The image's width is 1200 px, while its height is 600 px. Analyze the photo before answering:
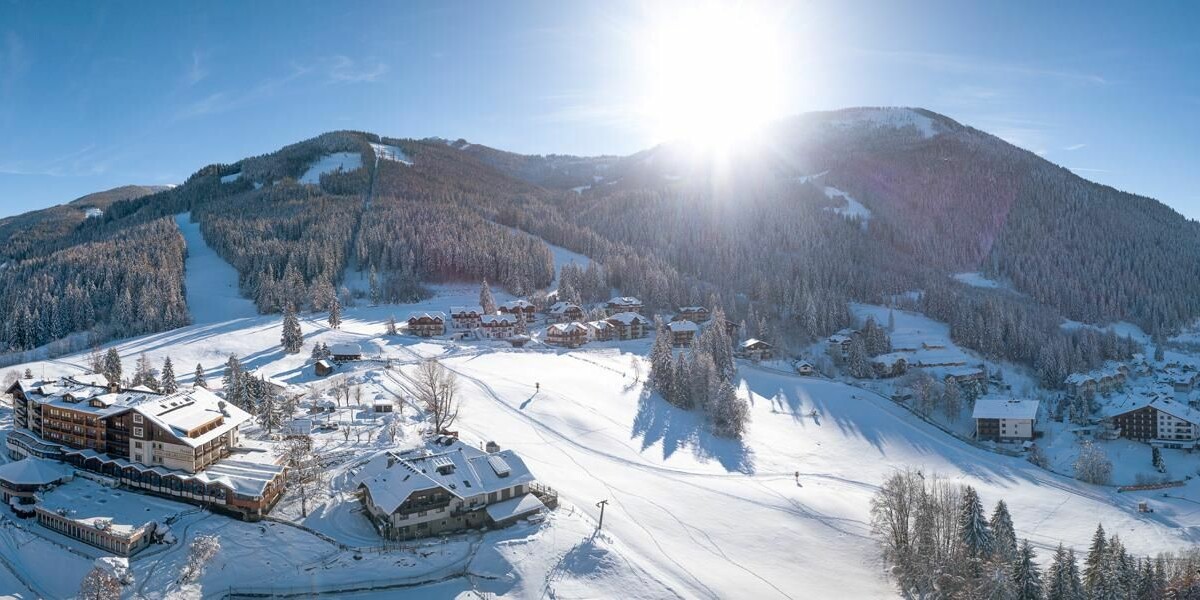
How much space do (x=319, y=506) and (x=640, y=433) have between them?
83.4 ft

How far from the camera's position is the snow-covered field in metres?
29.0

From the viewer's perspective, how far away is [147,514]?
32.1 metres

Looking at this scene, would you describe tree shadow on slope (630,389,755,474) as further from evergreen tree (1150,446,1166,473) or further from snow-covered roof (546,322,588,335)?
evergreen tree (1150,446,1166,473)

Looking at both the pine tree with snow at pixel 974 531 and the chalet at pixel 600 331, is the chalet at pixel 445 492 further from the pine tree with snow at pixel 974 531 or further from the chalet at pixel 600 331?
the chalet at pixel 600 331

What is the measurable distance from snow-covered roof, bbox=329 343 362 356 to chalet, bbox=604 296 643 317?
141ft

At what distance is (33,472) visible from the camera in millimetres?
33438

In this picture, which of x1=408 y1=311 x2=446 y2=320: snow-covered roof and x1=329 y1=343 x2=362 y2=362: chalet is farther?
x1=408 y1=311 x2=446 y2=320: snow-covered roof

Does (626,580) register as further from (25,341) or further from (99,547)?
(25,341)

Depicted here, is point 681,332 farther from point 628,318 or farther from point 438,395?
point 438,395

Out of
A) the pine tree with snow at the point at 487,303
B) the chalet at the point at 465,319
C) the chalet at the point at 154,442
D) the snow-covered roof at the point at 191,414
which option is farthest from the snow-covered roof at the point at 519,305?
the chalet at the point at 154,442

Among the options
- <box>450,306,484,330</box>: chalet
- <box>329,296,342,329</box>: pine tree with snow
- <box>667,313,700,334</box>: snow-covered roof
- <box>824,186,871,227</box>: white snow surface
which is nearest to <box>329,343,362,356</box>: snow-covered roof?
<box>329,296,342,329</box>: pine tree with snow

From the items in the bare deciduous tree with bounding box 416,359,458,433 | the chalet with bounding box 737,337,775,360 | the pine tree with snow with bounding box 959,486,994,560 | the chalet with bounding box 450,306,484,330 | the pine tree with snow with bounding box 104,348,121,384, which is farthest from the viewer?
the chalet with bounding box 450,306,484,330

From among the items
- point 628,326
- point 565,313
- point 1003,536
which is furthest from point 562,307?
point 1003,536

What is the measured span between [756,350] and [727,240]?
206 ft
